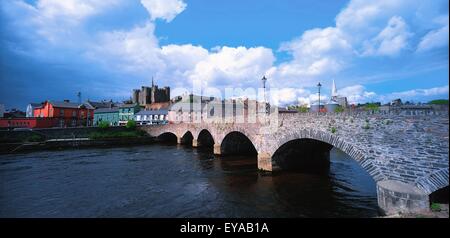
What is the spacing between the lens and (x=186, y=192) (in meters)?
12.1

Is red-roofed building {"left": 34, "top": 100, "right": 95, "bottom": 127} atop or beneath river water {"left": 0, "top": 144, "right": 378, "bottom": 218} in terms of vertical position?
atop

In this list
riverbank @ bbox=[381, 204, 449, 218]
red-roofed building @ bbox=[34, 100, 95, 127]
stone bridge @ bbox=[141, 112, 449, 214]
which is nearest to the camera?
riverbank @ bbox=[381, 204, 449, 218]

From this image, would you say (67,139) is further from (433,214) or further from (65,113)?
(433,214)

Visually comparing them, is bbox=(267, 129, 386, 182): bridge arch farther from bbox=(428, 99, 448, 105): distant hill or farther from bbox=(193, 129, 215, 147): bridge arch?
bbox=(193, 129, 215, 147): bridge arch

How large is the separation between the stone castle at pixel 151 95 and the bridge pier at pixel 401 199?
279 ft

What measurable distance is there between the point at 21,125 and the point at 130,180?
144 ft

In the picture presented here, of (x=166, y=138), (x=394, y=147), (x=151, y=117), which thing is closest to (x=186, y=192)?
(x=394, y=147)

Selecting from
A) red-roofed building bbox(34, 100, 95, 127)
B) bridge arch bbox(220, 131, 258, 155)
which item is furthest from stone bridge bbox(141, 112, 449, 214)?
red-roofed building bbox(34, 100, 95, 127)

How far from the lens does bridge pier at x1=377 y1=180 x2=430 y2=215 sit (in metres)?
6.45

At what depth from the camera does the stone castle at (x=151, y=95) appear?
8603 centimetres

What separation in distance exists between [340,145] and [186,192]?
7.94 metres

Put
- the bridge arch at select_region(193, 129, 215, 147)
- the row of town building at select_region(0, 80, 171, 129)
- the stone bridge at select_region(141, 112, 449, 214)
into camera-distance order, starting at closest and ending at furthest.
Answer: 1. the stone bridge at select_region(141, 112, 449, 214)
2. the bridge arch at select_region(193, 129, 215, 147)
3. the row of town building at select_region(0, 80, 171, 129)

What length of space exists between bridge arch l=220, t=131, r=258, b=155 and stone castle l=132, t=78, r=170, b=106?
221 ft
